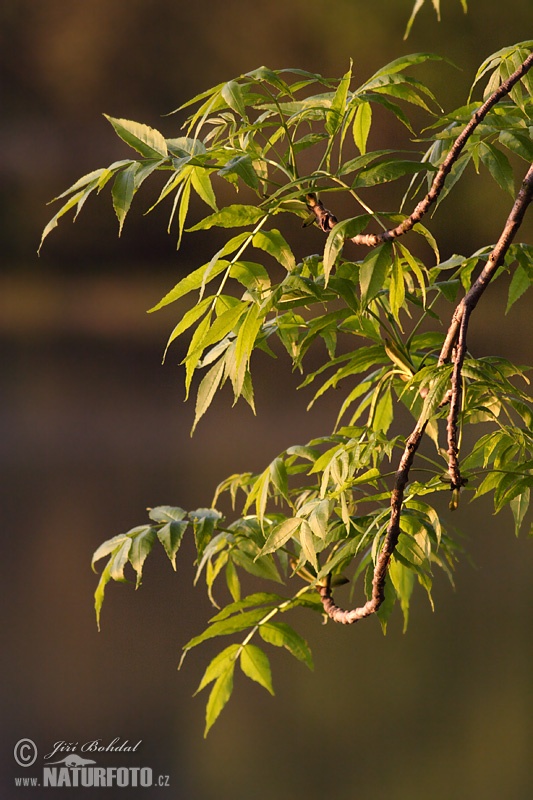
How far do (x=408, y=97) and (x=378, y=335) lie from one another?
Answer: 188 mm

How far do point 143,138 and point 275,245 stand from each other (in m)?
0.13

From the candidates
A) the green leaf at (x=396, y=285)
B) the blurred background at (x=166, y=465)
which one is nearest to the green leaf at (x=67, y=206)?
the green leaf at (x=396, y=285)

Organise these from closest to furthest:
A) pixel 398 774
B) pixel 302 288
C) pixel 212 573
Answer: pixel 302 288
pixel 212 573
pixel 398 774

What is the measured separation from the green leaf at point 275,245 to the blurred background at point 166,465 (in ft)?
2.73

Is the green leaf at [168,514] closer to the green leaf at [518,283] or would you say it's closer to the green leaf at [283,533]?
the green leaf at [283,533]

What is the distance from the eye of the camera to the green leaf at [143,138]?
546 mm

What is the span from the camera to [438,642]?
1.41 m

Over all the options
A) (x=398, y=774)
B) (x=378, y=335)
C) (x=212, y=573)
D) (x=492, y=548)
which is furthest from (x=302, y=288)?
(x=398, y=774)

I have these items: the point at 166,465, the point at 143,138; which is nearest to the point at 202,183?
the point at 143,138

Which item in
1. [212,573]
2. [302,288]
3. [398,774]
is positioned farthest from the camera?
[398,774]

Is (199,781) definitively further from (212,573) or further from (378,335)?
(378,335)

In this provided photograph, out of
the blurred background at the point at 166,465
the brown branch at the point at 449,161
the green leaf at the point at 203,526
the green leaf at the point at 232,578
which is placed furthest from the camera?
the blurred background at the point at 166,465

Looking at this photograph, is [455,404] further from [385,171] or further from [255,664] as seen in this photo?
[255,664]

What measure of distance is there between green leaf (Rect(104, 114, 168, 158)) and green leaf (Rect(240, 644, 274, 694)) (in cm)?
46
